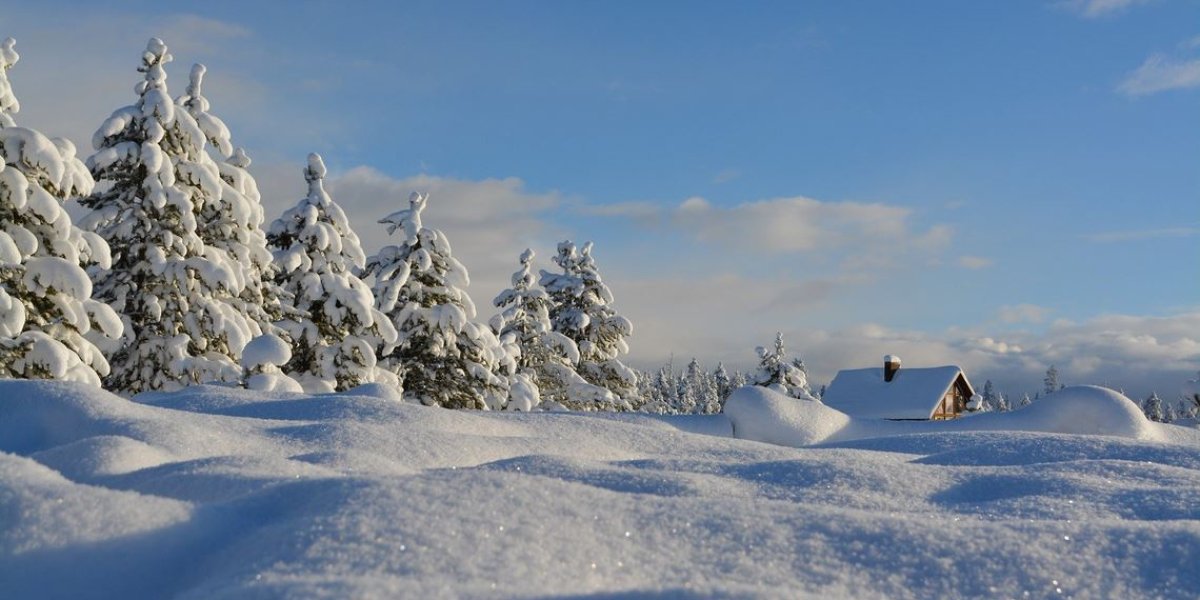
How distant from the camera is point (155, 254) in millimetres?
16188

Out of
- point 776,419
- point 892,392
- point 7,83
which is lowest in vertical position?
point 776,419

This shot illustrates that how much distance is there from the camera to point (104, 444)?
314 cm

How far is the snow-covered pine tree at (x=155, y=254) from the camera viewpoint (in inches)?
634

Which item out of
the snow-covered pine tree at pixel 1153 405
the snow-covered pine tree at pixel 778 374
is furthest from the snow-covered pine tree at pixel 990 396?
the snow-covered pine tree at pixel 778 374

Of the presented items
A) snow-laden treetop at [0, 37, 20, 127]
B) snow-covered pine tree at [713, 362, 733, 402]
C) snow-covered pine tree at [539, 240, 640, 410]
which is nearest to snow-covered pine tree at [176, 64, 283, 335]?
snow-laden treetop at [0, 37, 20, 127]

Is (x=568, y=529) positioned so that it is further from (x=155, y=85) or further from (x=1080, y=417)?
(x=155, y=85)

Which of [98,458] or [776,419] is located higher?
[776,419]

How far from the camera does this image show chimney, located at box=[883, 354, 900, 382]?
1650 inches

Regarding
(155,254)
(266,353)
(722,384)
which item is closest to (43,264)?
(155,254)

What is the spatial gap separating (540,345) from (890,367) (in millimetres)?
21672

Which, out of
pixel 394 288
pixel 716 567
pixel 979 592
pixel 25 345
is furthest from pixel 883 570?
pixel 394 288

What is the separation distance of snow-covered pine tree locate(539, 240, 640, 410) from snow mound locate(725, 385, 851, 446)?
1926 cm

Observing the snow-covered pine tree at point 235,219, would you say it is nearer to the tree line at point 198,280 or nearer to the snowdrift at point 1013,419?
the tree line at point 198,280

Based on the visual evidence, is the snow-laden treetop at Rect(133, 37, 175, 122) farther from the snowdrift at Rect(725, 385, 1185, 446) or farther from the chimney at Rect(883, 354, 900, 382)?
the chimney at Rect(883, 354, 900, 382)
